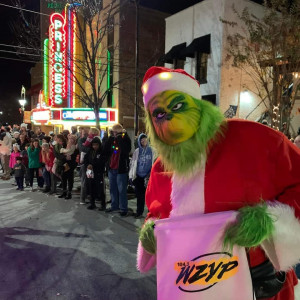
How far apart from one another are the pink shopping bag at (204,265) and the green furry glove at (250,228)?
0.11 feet

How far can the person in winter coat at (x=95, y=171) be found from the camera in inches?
280

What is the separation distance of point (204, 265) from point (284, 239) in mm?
342

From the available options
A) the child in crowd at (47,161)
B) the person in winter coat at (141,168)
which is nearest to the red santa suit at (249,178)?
the person in winter coat at (141,168)

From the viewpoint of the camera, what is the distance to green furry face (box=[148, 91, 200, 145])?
4.59 ft

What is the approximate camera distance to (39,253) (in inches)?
176

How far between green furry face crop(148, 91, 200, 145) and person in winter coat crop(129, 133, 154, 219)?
15.8 ft

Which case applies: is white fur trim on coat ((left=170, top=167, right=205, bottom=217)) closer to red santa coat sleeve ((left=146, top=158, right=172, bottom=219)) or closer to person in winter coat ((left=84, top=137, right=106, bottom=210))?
red santa coat sleeve ((left=146, top=158, right=172, bottom=219))

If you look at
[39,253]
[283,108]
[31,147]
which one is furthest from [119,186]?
[283,108]

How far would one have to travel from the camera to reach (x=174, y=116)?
1421 mm

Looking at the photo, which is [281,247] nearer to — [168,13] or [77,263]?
[77,263]

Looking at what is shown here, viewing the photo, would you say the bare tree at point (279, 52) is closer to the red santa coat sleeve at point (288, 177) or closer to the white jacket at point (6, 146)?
the white jacket at point (6, 146)

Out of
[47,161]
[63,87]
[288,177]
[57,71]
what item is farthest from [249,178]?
[63,87]

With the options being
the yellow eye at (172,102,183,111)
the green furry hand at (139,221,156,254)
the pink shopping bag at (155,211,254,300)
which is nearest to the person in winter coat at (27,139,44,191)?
the green furry hand at (139,221,156,254)

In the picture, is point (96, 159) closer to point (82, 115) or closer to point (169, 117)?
point (169, 117)
